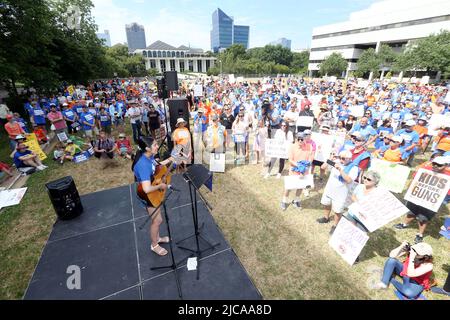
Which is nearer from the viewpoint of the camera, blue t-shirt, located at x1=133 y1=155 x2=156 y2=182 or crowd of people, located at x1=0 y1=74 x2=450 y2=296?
blue t-shirt, located at x1=133 y1=155 x2=156 y2=182

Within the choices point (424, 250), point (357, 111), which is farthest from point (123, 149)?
point (357, 111)

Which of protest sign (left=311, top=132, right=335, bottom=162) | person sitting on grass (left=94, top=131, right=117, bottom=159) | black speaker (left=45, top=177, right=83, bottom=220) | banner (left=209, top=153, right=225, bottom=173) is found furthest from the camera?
person sitting on grass (left=94, top=131, right=117, bottom=159)

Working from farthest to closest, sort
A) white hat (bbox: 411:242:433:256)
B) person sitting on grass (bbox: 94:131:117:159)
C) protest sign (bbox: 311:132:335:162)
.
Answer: person sitting on grass (bbox: 94:131:117:159), protest sign (bbox: 311:132:335:162), white hat (bbox: 411:242:433:256)

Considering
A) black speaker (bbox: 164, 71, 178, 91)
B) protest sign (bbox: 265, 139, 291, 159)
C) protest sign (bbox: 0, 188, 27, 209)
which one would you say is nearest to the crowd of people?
protest sign (bbox: 265, 139, 291, 159)

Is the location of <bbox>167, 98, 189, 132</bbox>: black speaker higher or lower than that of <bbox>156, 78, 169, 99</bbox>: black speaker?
lower

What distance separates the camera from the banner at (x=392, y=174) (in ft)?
19.7

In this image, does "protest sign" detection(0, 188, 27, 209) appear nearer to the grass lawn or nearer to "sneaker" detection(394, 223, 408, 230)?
the grass lawn

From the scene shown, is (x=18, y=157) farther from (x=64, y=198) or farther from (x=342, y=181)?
(x=342, y=181)

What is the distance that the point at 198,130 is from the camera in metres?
10.5

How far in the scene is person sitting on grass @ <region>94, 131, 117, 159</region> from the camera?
9.81m

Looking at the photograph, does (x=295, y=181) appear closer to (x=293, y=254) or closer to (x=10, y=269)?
(x=293, y=254)

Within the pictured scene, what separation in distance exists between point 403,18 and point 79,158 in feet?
247

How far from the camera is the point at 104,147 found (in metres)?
9.86

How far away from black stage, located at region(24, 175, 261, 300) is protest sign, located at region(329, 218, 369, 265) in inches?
87.1
